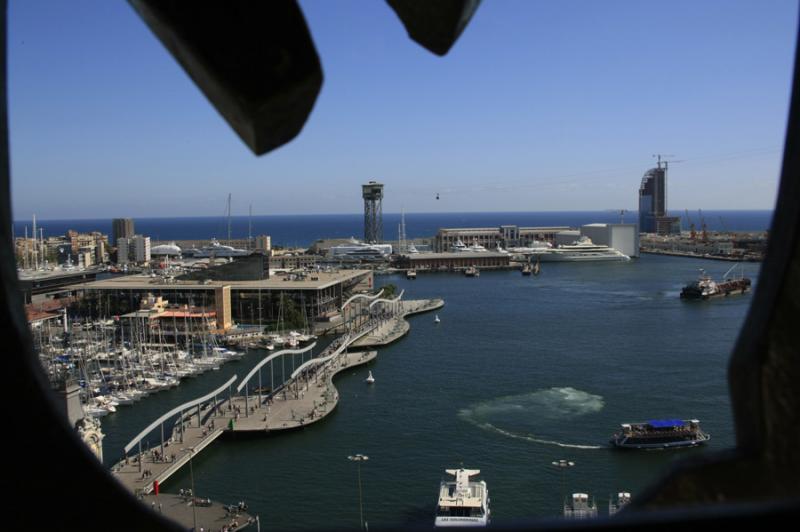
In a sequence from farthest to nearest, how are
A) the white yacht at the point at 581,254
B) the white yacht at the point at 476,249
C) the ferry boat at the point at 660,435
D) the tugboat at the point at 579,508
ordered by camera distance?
the white yacht at the point at 476,249 < the white yacht at the point at 581,254 < the ferry boat at the point at 660,435 < the tugboat at the point at 579,508

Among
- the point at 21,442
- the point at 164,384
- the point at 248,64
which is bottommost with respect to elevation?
the point at 164,384

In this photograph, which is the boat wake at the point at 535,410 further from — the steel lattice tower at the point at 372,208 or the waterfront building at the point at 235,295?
the steel lattice tower at the point at 372,208

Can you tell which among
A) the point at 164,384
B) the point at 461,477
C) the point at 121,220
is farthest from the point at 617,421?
the point at 121,220

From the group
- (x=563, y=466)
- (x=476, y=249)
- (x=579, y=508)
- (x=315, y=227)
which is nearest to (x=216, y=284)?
(x=563, y=466)

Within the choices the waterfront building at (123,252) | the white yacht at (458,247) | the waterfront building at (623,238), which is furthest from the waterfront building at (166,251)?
the waterfront building at (623,238)

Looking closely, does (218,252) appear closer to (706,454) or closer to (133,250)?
(133,250)

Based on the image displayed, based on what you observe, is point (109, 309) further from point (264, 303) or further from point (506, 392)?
point (506, 392)

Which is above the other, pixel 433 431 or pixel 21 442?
pixel 21 442
